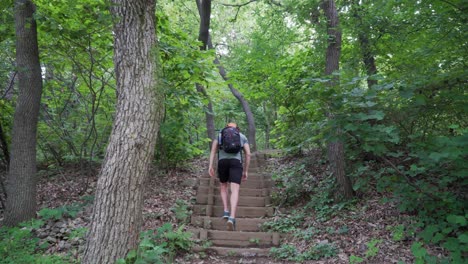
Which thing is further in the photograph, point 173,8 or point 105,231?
point 173,8

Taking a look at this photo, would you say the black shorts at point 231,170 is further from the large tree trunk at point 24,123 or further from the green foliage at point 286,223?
the large tree trunk at point 24,123

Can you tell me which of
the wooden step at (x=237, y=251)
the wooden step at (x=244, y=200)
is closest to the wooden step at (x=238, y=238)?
the wooden step at (x=237, y=251)

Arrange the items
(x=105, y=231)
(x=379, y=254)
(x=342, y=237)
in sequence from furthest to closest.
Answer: (x=342, y=237) < (x=379, y=254) < (x=105, y=231)

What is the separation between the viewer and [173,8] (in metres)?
15.4

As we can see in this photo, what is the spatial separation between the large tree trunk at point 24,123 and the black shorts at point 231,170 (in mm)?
3739

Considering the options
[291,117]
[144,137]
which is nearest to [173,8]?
[291,117]

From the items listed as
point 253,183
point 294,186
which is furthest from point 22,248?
point 294,186

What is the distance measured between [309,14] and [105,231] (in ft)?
21.7

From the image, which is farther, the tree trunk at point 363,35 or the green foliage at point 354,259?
the tree trunk at point 363,35

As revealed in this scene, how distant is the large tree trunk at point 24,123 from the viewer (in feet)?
20.2

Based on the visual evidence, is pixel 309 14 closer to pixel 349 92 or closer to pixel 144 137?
pixel 349 92

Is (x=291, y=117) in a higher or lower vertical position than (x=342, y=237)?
higher

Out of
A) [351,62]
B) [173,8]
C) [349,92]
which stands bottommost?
[349,92]

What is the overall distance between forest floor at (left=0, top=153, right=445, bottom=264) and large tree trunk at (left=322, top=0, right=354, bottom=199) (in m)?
0.42
